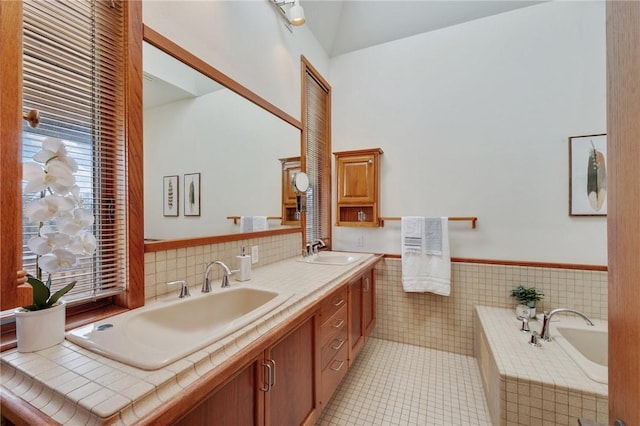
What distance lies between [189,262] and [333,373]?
103 centimetres

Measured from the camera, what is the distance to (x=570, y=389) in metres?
1.35

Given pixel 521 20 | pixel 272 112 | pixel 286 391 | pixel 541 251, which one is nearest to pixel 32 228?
pixel 286 391

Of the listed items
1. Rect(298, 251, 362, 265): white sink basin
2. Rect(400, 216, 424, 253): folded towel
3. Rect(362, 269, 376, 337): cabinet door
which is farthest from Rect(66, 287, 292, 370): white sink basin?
Rect(400, 216, 424, 253): folded towel

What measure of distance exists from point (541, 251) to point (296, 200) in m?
2.11

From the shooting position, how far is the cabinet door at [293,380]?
104 centimetres

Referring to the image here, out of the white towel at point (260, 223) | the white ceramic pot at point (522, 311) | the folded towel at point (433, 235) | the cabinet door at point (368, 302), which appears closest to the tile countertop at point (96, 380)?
the white towel at point (260, 223)

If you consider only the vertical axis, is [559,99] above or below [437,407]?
above

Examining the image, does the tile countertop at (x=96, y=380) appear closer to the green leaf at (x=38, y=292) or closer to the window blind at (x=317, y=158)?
the green leaf at (x=38, y=292)

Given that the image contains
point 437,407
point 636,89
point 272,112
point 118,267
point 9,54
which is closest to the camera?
point 636,89

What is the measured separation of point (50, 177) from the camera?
0.77m

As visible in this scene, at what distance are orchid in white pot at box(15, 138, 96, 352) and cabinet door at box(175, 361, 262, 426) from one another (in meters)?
A: 0.49

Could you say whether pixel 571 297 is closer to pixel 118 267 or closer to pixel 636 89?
pixel 636 89

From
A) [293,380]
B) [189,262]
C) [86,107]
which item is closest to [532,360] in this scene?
[293,380]

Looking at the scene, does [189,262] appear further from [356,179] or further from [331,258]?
[356,179]
